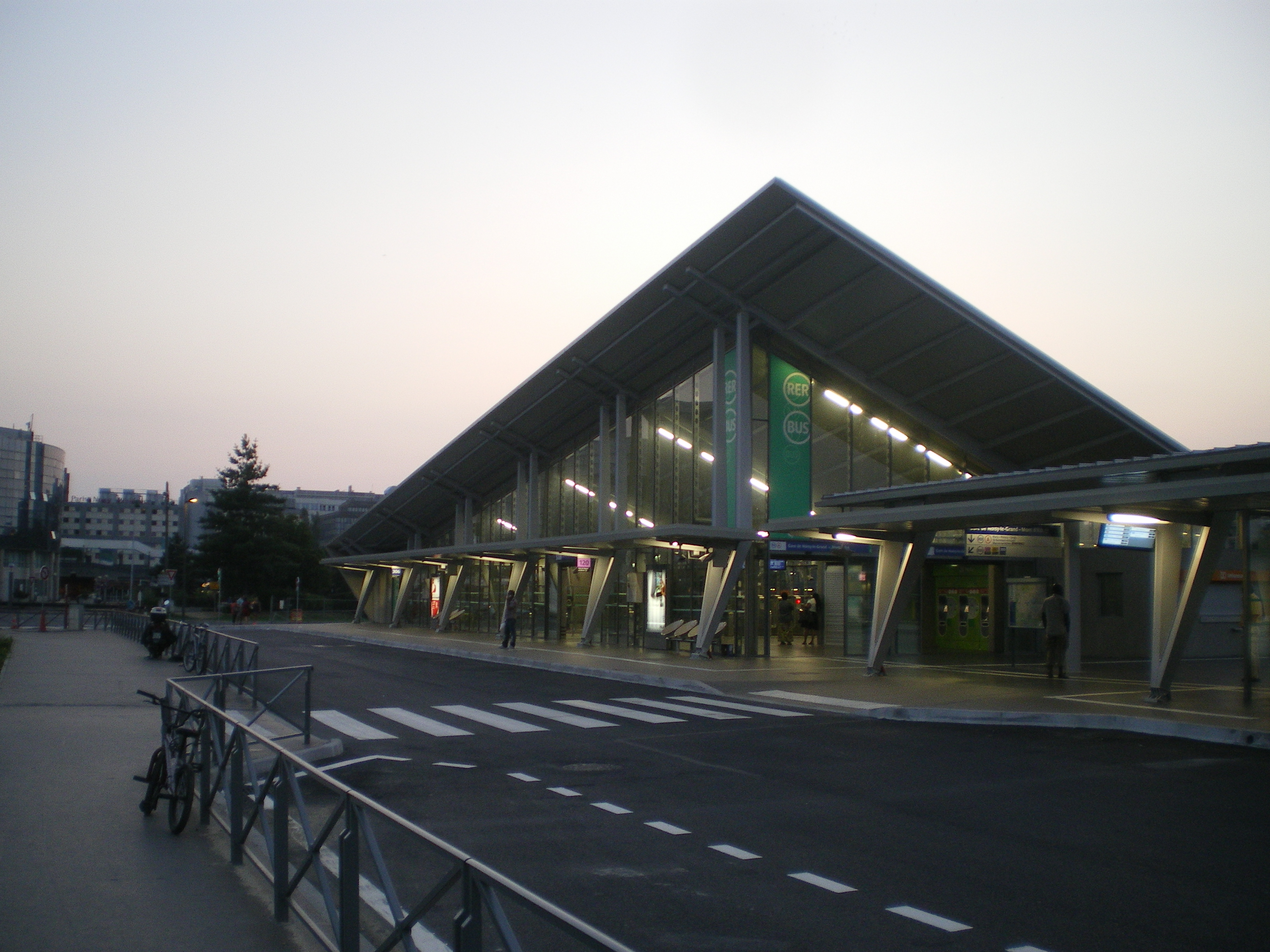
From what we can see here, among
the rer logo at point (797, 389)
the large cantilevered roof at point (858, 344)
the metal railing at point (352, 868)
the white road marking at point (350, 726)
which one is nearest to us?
the metal railing at point (352, 868)

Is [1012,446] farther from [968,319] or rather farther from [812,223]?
[812,223]

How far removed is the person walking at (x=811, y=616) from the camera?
3502 centimetres

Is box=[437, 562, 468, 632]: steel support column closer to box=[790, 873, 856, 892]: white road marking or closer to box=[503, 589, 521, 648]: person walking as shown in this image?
box=[503, 589, 521, 648]: person walking

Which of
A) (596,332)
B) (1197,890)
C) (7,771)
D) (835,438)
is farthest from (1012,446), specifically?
(7,771)

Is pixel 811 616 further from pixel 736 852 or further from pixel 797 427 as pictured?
pixel 736 852

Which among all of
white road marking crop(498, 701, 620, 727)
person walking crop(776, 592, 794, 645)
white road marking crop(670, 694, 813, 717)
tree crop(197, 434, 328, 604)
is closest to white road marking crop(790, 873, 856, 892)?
white road marking crop(498, 701, 620, 727)

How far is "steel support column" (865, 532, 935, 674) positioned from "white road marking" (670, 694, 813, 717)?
5.45 meters

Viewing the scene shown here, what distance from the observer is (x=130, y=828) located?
8023 millimetres

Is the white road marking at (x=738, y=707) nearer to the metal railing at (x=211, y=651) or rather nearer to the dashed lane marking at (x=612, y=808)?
the dashed lane marking at (x=612, y=808)

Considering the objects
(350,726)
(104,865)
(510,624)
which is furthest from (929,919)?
(510,624)

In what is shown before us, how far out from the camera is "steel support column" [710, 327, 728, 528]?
30.0 m

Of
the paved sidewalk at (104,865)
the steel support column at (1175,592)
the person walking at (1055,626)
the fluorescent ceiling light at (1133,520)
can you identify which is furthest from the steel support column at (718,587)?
the paved sidewalk at (104,865)

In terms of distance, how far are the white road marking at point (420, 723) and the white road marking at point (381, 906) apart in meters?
6.98

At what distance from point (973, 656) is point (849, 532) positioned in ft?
29.9
